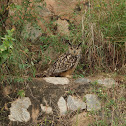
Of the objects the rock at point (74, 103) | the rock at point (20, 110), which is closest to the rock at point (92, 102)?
the rock at point (74, 103)

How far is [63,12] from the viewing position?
19.5 feet

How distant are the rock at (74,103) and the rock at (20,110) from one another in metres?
0.71

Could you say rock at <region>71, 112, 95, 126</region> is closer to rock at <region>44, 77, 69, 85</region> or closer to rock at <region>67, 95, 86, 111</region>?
rock at <region>67, 95, 86, 111</region>

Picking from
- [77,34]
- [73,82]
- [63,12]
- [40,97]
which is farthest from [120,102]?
[63,12]

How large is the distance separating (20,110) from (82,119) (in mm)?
1063

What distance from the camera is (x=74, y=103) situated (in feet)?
14.6

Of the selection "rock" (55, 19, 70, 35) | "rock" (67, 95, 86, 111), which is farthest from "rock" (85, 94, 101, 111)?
"rock" (55, 19, 70, 35)

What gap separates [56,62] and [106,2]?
1.69 m

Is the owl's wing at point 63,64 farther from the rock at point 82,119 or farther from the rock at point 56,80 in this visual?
the rock at point 82,119

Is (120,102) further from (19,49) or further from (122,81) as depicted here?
(19,49)

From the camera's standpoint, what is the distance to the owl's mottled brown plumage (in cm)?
511

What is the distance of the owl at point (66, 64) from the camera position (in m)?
5.11

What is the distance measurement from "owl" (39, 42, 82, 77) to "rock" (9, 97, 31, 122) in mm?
1022

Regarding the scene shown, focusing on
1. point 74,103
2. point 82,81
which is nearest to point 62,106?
point 74,103
